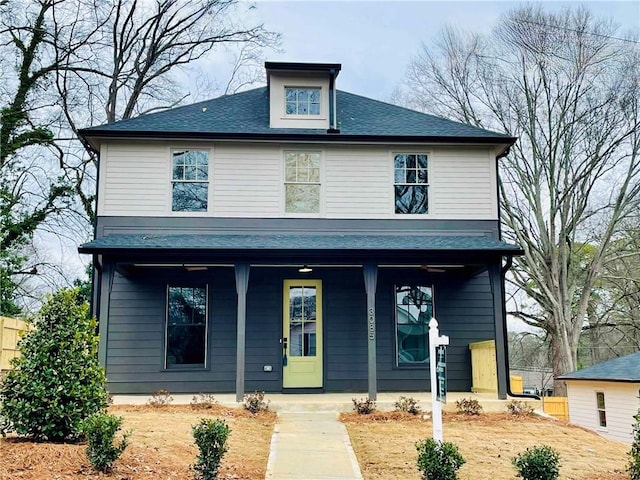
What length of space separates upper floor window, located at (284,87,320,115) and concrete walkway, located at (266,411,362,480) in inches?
268

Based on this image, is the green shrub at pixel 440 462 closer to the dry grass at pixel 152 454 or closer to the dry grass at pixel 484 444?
the dry grass at pixel 484 444

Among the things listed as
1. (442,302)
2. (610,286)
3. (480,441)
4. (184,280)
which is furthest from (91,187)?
(610,286)

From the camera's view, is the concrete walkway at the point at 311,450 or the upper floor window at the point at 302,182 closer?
the concrete walkway at the point at 311,450

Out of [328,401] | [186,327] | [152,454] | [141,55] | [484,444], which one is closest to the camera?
[152,454]

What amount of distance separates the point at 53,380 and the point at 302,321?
6.69 metres

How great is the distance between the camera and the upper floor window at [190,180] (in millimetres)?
12461

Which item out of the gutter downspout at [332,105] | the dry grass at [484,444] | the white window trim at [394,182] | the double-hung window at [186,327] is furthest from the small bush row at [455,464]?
the gutter downspout at [332,105]

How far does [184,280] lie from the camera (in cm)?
1237

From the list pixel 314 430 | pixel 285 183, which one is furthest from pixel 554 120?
pixel 314 430

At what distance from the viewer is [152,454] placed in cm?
641

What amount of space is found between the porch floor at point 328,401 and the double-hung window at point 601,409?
638cm

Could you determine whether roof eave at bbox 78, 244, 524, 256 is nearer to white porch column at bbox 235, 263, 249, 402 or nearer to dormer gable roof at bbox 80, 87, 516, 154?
white porch column at bbox 235, 263, 249, 402

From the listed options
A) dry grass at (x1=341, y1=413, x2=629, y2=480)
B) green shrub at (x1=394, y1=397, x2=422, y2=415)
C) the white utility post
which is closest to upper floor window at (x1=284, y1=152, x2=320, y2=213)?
green shrub at (x1=394, y1=397, x2=422, y2=415)

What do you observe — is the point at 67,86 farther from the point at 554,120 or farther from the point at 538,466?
the point at 538,466
